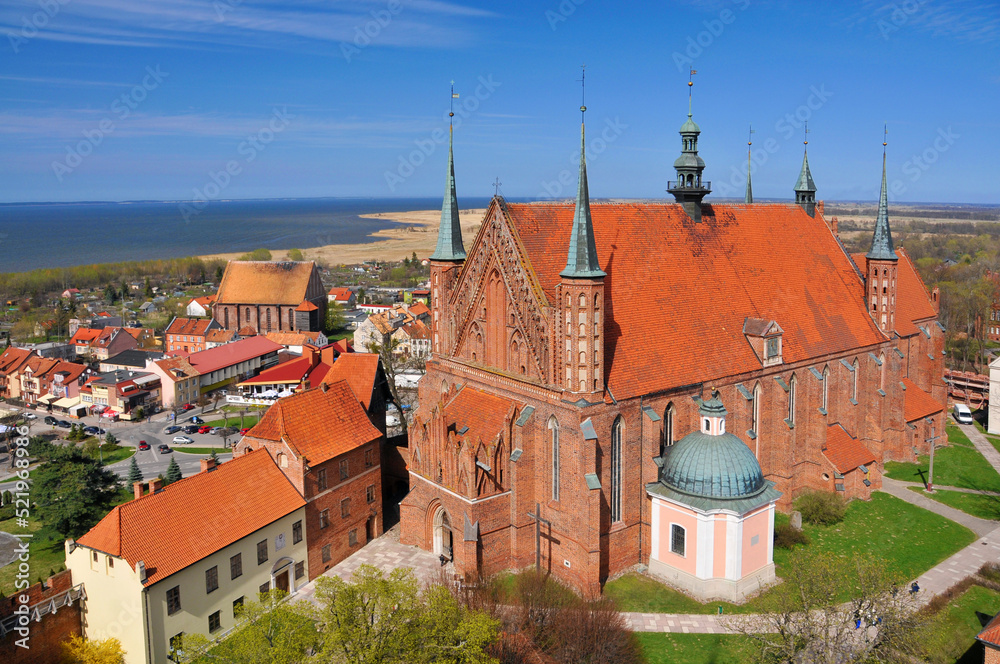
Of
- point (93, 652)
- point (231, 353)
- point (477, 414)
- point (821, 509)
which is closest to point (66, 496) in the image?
point (93, 652)

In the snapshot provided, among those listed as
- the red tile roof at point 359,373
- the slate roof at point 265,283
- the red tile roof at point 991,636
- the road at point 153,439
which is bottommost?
the road at point 153,439

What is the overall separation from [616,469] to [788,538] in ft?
35.5

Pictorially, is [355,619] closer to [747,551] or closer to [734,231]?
[747,551]

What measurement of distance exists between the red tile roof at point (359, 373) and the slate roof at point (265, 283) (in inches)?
2917

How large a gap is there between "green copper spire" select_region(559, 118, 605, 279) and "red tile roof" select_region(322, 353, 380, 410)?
17.2 metres

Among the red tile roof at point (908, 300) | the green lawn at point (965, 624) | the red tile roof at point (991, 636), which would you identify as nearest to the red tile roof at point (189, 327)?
the red tile roof at point (908, 300)

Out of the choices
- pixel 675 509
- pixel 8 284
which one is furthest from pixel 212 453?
pixel 8 284

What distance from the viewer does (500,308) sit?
36.3 metres

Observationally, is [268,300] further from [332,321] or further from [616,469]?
[616,469]

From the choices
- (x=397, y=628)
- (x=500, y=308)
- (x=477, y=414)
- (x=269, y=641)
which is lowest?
(x=269, y=641)

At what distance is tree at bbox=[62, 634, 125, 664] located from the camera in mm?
27766

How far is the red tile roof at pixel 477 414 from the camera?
1388 inches

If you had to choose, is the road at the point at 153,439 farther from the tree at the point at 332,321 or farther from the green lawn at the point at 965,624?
the tree at the point at 332,321

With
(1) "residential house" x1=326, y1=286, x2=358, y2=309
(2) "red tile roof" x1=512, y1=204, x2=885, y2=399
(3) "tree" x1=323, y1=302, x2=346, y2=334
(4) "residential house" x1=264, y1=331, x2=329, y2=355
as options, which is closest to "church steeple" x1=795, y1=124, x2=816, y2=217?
(2) "red tile roof" x1=512, y1=204, x2=885, y2=399
